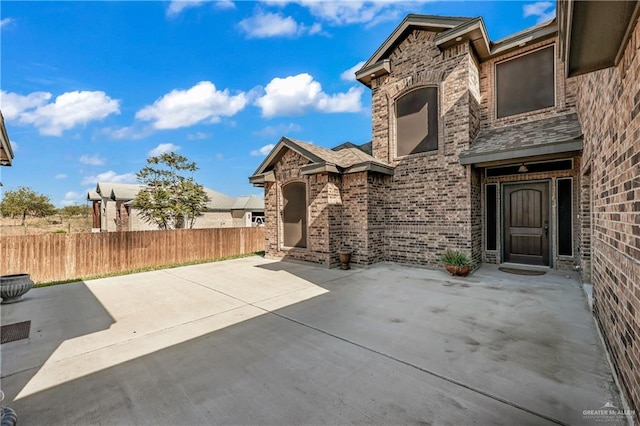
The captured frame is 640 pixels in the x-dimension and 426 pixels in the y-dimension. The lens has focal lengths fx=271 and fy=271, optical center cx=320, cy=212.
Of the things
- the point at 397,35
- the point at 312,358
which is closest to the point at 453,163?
the point at 397,35

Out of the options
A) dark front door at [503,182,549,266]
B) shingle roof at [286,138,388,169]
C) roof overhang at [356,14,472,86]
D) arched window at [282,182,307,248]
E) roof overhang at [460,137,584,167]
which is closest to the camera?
roof overhang at [460,137,584,167]

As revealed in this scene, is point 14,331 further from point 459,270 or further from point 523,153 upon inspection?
point 523,153

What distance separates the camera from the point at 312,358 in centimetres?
315

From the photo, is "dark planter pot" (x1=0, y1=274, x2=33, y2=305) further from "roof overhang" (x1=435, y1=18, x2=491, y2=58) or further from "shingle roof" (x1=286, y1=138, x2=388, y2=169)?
"roof overhang" (x1=435, y1=18, x2=491, y2=58)

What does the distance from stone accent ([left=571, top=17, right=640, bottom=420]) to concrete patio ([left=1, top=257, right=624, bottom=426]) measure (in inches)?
17.4

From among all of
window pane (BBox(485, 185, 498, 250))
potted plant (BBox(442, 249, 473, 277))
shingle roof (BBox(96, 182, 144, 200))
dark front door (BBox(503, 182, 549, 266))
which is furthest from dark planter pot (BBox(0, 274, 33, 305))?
shingle roof (BBox(96, 182, 144, 200))

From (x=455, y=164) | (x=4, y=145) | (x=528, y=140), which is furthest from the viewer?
(x=455, y=164)

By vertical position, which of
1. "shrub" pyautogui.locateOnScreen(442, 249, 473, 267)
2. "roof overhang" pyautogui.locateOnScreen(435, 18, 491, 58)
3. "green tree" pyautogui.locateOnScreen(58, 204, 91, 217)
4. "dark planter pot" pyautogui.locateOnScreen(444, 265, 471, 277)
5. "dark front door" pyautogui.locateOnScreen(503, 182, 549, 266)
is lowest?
"dark planter pot" pyautogui.locateOnScreen(444, 265, 471, 277)

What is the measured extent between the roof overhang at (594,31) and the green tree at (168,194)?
57.1 ft

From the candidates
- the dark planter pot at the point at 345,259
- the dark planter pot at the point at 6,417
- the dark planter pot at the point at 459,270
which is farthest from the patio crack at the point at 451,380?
the dark planter pot at the point at 459,270

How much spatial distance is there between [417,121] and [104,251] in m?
10.8

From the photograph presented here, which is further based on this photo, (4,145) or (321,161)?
(321,161)

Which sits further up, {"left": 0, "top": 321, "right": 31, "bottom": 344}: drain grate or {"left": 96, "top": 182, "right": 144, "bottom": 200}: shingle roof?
{"left": 96, "top": 182, "right": 144, "bottom": 200}: shingle roof

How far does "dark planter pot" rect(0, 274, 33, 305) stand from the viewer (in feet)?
18.0
